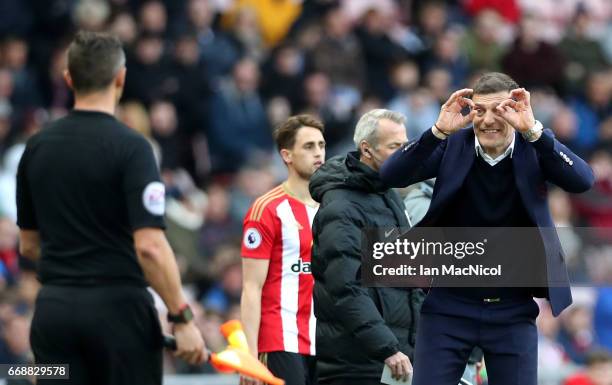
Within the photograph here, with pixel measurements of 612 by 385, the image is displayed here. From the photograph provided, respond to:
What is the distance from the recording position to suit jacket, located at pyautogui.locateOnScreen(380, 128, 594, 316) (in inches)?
298

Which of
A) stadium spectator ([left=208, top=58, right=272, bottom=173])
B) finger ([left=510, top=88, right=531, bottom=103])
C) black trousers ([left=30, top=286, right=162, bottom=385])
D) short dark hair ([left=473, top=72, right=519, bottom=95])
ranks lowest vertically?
black trousers ([left=30, top=286, right=162, bottom=385])

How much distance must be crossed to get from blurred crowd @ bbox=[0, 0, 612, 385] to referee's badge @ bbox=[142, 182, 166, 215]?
561 cm

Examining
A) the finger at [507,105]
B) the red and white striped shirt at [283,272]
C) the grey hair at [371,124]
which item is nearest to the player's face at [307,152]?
the red and white striped shirt at [283,272]

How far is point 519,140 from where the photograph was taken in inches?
304

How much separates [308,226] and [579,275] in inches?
253

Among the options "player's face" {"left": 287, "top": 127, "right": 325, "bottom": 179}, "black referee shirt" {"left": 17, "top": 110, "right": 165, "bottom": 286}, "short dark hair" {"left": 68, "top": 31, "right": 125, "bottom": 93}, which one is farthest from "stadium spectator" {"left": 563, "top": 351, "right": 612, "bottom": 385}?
"short dark hair" {"left": 68, "top": 31, "right": 125, "bottom": 93}

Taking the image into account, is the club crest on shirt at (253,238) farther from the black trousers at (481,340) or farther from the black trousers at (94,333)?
the black trousers at (94,333)

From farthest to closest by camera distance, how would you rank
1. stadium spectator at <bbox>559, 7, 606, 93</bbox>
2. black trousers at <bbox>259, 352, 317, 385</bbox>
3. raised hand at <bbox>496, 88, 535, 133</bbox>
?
stadium spectator at <bbox>559, 7, 606, 93</bbox>, black trousers at <bbox>259, 352, 317, 385</bbox>, raised hand at <bbox>496, 88, 535, 133</bbox>

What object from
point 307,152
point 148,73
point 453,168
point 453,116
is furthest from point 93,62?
point 148,73

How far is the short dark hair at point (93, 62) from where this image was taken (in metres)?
6.83

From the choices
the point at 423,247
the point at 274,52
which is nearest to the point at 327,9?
the point at 274,52

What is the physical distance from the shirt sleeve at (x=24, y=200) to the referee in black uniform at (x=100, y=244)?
0.08m

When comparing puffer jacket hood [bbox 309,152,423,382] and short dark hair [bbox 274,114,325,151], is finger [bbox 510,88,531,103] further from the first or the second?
short dark hair [bbox 274,114,325,151]

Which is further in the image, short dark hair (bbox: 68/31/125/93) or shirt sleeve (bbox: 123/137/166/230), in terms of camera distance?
short dark hair (bbox: 68/31/125/93)
